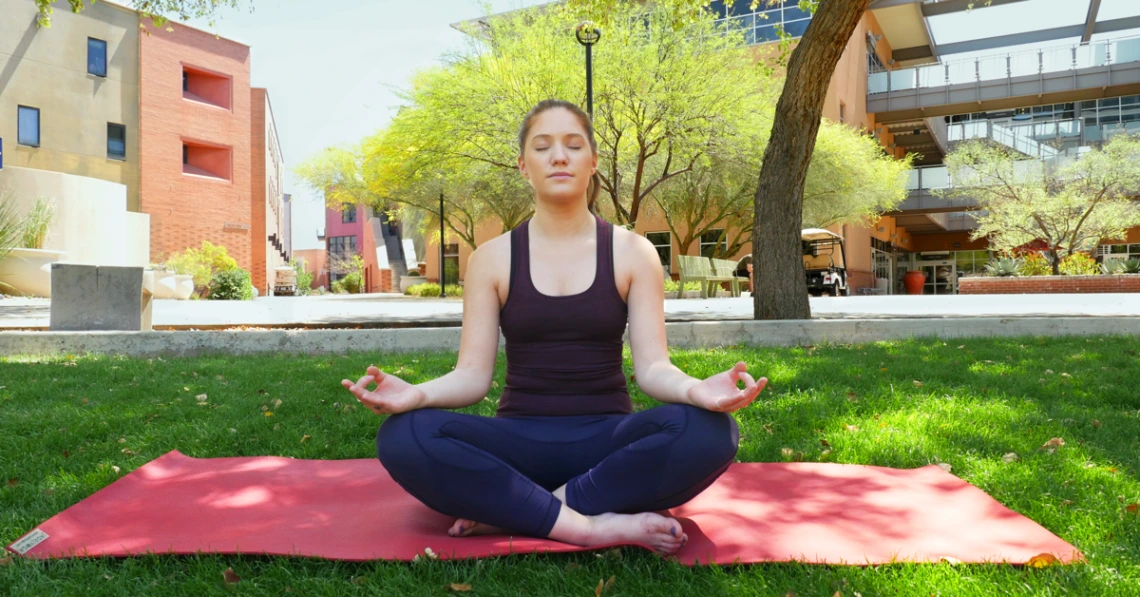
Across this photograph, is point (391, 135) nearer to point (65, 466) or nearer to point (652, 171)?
point (652, 171)

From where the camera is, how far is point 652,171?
918 inches

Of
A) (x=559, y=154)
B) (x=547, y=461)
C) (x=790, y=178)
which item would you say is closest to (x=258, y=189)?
(x=790, y=178)

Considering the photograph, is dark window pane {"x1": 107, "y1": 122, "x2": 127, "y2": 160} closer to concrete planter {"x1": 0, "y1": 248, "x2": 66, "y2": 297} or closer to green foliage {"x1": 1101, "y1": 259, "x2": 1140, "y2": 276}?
concrete planter {"x1": 0, "y1": 248, "x2": 66, "y2": 297}

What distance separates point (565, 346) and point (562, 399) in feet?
0.58

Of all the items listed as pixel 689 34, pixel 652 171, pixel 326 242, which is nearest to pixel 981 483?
pixel 689 34

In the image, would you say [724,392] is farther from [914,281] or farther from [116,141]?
[914,281]

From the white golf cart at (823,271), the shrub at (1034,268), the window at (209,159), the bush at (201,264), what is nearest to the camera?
the shrub at (1034,268)

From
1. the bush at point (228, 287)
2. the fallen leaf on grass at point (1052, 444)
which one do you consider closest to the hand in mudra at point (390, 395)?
the fallen leaf on grass at point (1052, 444)

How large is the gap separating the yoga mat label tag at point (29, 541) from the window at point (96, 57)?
3018cm

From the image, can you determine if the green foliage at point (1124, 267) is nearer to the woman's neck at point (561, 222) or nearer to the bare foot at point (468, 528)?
the woman's neck at point (561, 222)

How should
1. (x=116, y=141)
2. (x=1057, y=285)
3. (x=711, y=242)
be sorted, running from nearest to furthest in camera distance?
(x=1057, y=285) → (x=116, y=141) → (x=711, y=242)

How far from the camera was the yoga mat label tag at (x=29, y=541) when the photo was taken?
239cm

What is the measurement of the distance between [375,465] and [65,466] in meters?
1.43

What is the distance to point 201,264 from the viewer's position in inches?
963
